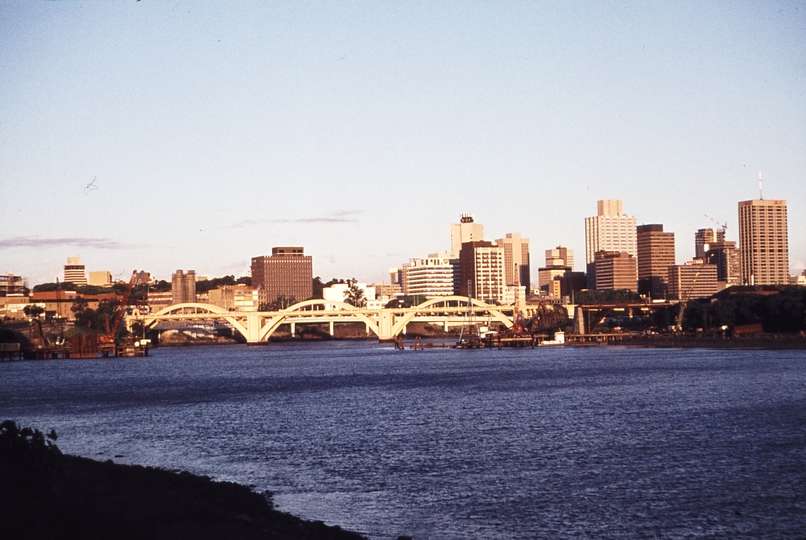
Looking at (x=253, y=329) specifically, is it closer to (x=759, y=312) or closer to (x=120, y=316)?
(x=120, y=316)

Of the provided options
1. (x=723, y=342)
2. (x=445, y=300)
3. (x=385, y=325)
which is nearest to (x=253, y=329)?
(x=385, y=325)

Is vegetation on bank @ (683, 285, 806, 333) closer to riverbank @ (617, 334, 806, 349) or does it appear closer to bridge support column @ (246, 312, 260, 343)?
riverbank @ (617, 334, 806, 349)

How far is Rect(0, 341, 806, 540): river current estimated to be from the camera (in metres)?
25.8

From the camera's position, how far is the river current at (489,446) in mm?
25781

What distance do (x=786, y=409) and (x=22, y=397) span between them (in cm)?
4879

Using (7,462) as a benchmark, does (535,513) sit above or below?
below

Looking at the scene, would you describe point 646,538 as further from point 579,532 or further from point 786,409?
point 786,409

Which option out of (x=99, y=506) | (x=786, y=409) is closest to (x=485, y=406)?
(x=786, y=409)

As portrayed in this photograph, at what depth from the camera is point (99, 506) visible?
70.5 feet

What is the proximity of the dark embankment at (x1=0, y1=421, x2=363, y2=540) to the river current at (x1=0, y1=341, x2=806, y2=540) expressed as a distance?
2.12m

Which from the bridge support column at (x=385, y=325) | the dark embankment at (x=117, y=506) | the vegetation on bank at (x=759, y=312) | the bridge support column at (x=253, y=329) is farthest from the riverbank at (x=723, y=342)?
the dark embankment at (x=117, y=506)

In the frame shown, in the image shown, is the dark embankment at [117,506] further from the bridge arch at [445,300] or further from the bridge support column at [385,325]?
the bridge support column at [385,325]

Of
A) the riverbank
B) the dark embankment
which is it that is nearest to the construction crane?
the riverbank

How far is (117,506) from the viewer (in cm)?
2281
